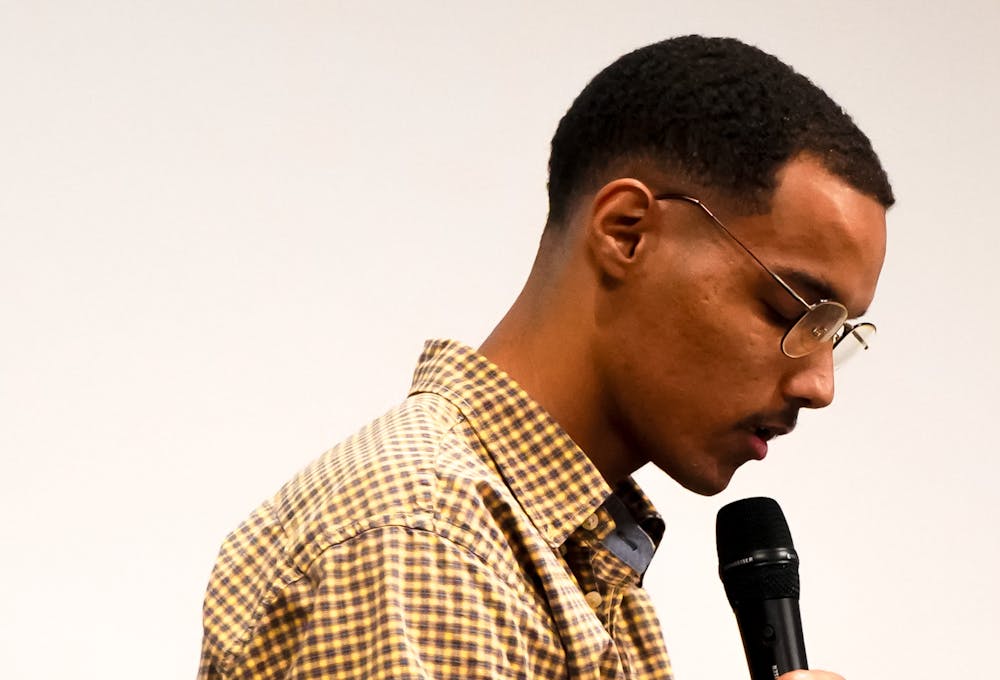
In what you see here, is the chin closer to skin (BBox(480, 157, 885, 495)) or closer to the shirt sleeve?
skin (BBox(480, 157, 885, 495))

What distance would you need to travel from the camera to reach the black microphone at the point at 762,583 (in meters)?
1.04

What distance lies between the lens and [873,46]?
7.30 ft

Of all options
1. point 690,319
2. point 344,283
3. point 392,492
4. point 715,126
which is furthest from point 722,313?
point 344,283

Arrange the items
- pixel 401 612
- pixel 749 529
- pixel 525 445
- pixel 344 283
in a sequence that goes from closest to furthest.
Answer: pixel 401 612 < pixel 525 445 < pixel 749 529 < pixel 344 283

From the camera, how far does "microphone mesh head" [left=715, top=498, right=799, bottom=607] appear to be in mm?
1079

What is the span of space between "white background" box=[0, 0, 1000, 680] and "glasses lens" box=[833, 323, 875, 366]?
Answer: 2.27ft

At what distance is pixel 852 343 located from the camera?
3.98 ft

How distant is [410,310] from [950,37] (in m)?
1.00

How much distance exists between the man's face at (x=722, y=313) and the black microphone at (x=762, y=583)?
0.09 m

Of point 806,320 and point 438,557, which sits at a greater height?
point 806,320

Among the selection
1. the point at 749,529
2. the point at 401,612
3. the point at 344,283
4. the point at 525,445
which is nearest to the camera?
the point at 401,612

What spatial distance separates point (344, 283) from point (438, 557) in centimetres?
97

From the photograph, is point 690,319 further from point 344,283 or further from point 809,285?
point 344,283

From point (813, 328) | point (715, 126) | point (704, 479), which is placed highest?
point (715, 126)
